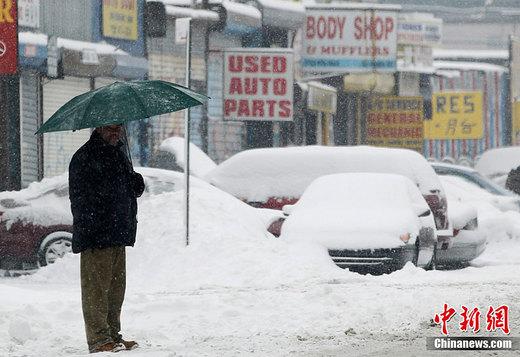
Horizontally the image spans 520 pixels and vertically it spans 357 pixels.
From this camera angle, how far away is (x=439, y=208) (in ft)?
61.6

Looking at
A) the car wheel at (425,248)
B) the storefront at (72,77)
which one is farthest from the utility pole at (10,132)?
the car wheel at (425,248)

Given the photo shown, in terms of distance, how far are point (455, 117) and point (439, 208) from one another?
33.9 metres

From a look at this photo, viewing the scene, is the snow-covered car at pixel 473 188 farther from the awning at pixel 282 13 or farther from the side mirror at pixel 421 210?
the awning at pixel 282 13

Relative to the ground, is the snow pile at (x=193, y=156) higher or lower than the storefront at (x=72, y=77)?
lower

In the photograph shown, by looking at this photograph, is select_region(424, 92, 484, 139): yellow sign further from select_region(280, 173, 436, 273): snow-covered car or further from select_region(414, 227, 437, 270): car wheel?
select_region(414, 227, 437, 270): car wheel

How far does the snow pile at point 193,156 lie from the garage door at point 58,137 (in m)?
1.67

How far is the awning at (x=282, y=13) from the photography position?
114 feet

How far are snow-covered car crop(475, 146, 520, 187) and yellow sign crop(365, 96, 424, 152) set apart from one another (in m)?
8.11

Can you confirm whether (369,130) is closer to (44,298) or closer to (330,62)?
(330,62)

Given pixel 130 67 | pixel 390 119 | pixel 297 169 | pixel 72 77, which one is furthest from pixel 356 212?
pixel 390 119

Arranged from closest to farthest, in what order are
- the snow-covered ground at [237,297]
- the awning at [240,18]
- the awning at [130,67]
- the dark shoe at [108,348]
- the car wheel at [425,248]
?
the dark shoe at [108,348]
the snow-covered ground at [237,297]
the car wheel at [425,248]
the awning at [130,67]
the awning at [240,18]

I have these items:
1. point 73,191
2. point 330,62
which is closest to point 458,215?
point 73,191

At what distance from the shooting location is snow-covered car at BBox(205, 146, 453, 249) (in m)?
19.5

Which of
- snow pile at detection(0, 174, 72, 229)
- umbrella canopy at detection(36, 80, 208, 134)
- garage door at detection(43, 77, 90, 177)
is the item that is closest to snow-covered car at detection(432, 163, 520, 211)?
garage door at detection(43, 77, 90, 177)
